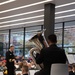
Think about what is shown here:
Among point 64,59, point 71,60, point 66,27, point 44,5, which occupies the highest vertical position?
point 44,5

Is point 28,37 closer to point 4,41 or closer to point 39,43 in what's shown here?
point 4,41

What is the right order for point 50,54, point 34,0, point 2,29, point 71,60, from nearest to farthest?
point 50,54 < point 71,60 < point 34,0 < point 2,29

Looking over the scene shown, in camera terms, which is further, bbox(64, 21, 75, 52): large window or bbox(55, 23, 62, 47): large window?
bbox(55, 23, 62, 47): large window

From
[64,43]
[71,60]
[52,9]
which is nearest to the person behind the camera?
[71,60]

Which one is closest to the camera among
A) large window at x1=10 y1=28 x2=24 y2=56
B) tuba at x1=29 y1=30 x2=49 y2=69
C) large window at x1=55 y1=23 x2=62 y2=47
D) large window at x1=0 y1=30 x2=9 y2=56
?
tuba at x1=29 y1=30 x2=49 y2=69

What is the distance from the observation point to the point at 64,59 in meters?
2.64

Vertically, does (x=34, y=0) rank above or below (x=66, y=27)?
above

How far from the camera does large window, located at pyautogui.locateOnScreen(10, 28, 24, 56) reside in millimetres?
12461

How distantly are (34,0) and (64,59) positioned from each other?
13.5 ft

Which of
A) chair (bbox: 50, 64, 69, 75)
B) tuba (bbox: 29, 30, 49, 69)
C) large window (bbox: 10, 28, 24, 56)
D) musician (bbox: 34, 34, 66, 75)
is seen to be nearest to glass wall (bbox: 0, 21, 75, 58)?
large window (bbox: 10, 28, 24, 56)

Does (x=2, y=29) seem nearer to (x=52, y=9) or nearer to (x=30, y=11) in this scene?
(x=30, y=11)

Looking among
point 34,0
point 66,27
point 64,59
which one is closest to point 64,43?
point 66,27

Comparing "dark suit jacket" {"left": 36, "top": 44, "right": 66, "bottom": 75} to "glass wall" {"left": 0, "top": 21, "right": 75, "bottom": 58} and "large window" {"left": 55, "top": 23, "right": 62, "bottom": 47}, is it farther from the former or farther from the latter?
"large window" {"left": 55, "top": 23, "right": 62, "bottom": 47}

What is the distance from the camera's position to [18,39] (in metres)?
12.8
